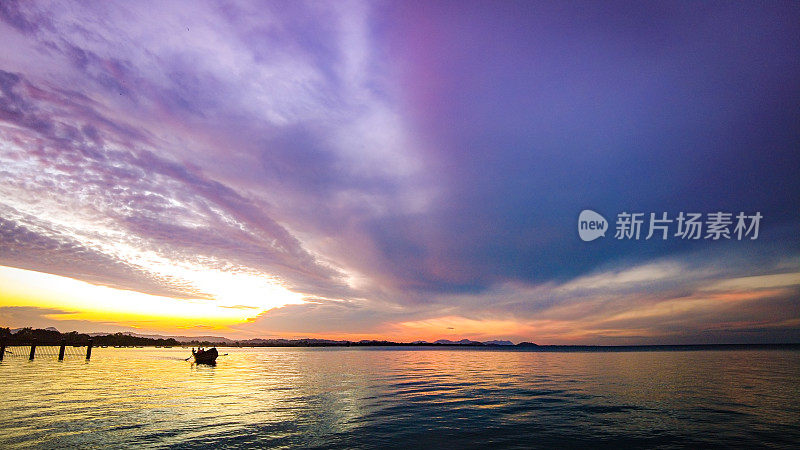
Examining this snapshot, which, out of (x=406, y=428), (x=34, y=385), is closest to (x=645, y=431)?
(x=406, y=428)

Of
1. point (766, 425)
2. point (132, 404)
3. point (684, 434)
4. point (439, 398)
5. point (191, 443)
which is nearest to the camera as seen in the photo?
point (191, 443)

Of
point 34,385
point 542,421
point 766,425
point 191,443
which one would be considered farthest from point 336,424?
point 34,385

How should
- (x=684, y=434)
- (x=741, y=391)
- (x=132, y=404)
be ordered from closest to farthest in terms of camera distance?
(x=684, y=434)
(x=132, y=404)
(x=741, y=391)

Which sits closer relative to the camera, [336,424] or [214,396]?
[336,424]

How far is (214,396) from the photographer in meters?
35.0

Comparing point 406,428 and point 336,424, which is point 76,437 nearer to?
point 336,424

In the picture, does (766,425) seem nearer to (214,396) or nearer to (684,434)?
(684,434)

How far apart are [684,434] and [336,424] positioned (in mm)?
19971

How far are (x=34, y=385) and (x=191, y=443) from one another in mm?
34411

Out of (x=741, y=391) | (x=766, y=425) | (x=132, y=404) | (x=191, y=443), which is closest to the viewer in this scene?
(x=191, y=443)

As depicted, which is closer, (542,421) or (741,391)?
(542,421)

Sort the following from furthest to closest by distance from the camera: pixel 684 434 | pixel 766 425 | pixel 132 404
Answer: pixel 132 404
pixel 766 425
pixel 684 434

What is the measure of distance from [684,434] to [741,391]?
24112 mm

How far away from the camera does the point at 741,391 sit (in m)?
36.9
